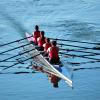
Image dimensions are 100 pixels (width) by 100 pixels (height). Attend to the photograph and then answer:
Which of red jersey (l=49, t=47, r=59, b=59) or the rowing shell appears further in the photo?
red jersey (l=49, t=47, r=59, b=59)

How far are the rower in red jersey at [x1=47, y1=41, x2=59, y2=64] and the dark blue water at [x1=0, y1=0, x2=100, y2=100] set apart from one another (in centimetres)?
290

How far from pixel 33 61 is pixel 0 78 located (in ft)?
9.78

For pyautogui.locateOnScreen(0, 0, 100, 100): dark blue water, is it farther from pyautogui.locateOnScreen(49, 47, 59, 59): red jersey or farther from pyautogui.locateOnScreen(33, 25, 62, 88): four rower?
pyautogui.locateOnScreen(49, 47, 59, 59): red jersey

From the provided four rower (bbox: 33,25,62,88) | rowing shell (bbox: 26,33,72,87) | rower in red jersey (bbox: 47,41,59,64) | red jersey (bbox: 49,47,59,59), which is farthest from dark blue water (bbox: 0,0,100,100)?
red jersey (bbox: 49,47,59,59)

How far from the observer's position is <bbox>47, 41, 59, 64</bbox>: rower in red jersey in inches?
904

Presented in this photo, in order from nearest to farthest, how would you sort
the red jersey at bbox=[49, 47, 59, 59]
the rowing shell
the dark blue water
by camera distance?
the rowing shell
the red jersey at bbox=[49, 47, 59, 59]
the dark blue water

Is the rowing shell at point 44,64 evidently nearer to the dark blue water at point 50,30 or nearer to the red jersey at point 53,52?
the red jersey at point 53,52

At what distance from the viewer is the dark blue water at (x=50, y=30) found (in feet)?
83.8

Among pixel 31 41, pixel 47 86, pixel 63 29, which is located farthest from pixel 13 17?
pixel 47 86

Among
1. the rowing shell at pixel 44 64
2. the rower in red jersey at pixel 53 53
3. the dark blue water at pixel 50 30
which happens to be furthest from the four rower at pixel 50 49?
the dark blue water at pixel 50 30

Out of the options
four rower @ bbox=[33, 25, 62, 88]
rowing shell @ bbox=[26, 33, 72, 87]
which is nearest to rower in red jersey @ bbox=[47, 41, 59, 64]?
four rower @ bbox=[33, 25, 62, 88]

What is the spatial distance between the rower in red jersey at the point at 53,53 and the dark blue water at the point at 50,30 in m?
2.90

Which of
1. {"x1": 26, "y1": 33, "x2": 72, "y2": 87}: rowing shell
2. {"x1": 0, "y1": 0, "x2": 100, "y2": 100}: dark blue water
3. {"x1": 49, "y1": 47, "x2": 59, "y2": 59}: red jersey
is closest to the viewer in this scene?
{"x1": 26, "y1": 33, "x2": 72, "y2": 87}: rowing shell

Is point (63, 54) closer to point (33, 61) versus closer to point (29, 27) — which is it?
point (33, 61)
